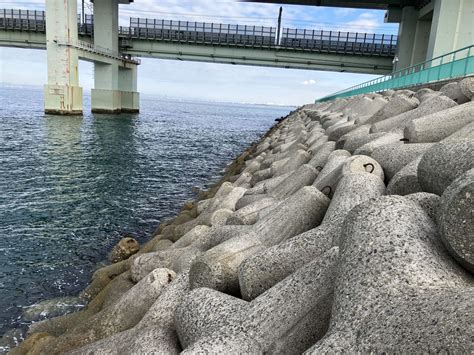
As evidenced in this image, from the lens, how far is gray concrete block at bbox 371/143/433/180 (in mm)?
4133

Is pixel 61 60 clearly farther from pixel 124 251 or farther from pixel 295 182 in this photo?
pixel 295 182

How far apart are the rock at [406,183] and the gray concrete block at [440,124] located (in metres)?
1.44

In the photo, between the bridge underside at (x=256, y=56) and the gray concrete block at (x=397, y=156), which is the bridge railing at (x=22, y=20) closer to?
the bridge underside at (x=256, y=56)

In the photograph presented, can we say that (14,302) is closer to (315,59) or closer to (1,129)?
(1,129)

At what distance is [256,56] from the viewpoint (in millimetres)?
41656

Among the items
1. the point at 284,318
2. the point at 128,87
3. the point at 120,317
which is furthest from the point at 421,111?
the point at 128,87

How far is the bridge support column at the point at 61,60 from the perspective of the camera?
36.1 metres

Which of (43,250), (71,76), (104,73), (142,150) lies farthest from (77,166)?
(104,73)

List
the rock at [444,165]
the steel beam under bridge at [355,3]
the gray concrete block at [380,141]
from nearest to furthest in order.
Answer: the rock at [444,165], the gray concrete block at [380,141], the steel beam under bridge at [355,3]

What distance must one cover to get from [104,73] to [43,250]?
130 feet

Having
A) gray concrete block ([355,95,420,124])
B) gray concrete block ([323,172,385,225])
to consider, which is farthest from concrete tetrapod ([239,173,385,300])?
gray concrete block ([355,95,420,124])

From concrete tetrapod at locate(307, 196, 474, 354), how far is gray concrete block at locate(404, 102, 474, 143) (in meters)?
2.79

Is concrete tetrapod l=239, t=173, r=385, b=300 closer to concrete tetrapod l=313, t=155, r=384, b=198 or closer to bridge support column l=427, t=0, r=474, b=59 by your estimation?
concrete tetrapod l=313, t=155, r=384, b=198

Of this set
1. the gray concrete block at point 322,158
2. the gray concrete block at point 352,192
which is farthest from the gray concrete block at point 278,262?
the gray concrete block at point 322,158
